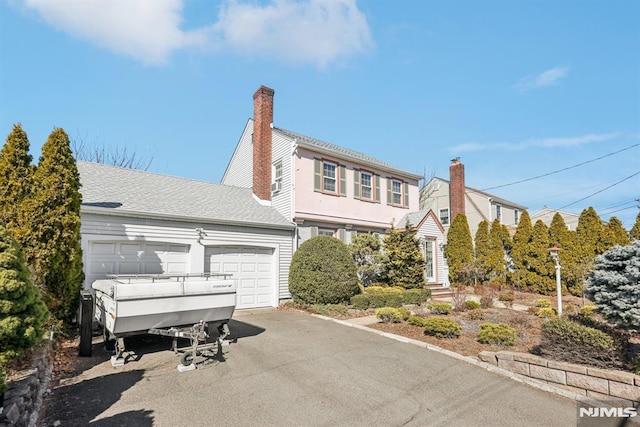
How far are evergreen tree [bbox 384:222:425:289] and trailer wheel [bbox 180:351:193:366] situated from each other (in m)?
10.6

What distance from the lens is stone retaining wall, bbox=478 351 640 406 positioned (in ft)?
16.2

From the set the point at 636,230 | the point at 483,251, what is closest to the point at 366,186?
the point at 483,251

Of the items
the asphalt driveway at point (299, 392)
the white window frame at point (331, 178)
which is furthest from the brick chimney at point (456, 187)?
the asphalt driveway at point (299, 392)

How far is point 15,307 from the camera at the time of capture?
4266 millimetres

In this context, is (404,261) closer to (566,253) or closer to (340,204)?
(340,204)

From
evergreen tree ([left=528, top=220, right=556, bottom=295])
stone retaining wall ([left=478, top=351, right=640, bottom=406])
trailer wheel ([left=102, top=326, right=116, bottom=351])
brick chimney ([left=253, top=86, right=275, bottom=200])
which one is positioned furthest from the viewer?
evergreen tree ([left=528, top=220, right=556, bottom=295])

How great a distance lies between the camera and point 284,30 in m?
10.5

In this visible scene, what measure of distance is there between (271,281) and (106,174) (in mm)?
7316

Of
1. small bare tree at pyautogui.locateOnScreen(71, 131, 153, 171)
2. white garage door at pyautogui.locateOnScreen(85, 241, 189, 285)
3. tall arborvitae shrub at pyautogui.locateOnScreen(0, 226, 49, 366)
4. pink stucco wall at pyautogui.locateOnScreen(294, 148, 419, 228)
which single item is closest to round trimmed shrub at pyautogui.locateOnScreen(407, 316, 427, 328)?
pink stucco wall at pyautogui.locateOnScreen(294, 148, 419, 228)

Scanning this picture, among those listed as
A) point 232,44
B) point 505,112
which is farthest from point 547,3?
point 232,44

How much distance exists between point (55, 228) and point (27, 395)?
4811 mm

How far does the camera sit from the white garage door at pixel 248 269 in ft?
40.4

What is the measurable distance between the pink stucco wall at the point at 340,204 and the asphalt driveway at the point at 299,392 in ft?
26.7

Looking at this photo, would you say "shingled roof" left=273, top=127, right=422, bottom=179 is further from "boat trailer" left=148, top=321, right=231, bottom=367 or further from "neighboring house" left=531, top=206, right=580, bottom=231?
"neighboring house" left=531, top=206, right=580, bottom=231
